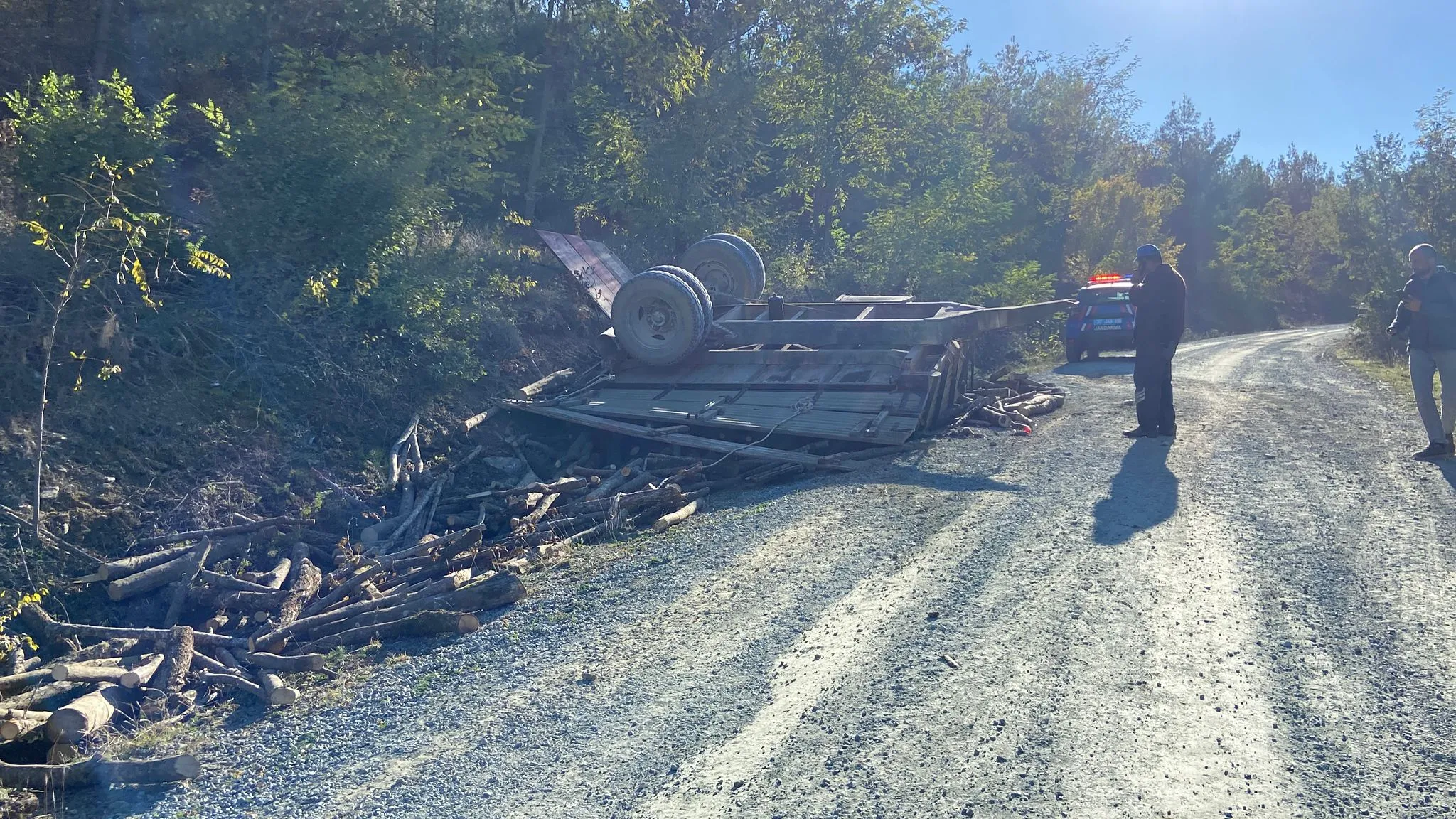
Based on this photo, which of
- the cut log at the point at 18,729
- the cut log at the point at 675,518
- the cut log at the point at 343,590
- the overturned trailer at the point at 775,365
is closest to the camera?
the cut log at the point at 18,729

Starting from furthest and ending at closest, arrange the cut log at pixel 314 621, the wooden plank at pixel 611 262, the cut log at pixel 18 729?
the wooden plank at pixel 611 262, the cut log at pixel 314 621, the cut log at pixel 18 729

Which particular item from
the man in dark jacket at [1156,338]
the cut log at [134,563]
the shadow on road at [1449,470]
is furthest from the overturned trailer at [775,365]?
the cut log at [134,563]

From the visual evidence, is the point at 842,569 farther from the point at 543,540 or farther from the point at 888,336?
the point at 888,336

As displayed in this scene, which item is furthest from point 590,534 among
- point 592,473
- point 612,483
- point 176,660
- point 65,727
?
point 65,727

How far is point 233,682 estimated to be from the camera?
17.3 ft

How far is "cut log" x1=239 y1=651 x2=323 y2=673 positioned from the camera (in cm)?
539

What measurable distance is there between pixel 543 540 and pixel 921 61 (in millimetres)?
23025

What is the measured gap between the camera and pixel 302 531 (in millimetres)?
7566

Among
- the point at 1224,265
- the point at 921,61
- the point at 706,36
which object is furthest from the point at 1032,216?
the point at 1224,265

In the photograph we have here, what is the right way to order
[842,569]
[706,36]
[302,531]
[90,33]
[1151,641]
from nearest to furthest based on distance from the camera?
[1151,641] → [842,569] → [302,531] → [90,33] → [706,36]

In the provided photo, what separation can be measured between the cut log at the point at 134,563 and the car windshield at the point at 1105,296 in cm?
1848

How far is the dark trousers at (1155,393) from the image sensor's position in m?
10.3

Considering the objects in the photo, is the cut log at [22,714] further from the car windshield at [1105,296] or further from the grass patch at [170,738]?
the car windshield at [1105,296]

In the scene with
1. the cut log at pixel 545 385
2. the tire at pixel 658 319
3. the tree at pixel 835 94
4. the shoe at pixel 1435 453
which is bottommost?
the shoe at pixel 1435 453
